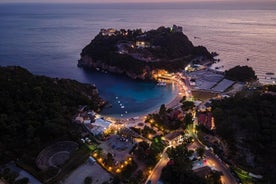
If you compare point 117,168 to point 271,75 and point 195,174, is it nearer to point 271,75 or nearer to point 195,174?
point 195,174

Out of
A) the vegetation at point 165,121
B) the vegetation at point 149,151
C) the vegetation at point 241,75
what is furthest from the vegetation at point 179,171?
the vegetation at point 241,75

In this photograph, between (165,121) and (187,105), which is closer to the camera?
(165,121)

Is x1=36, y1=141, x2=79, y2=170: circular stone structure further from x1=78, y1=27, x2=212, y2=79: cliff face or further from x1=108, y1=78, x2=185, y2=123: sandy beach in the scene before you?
x1=78, y1=27, x2=212, y2=79: cliff face

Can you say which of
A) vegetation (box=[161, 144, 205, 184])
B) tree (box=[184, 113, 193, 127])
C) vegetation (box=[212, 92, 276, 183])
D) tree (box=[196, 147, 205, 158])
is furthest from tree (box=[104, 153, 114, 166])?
vegetation (box=[212, 92, 276, 183])

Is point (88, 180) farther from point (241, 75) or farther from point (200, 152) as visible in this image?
point (241, 75)

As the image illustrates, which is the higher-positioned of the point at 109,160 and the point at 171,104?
the point at 171,104

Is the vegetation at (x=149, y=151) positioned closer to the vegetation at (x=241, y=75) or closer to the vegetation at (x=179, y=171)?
the vegetation at (x=179, y=171)

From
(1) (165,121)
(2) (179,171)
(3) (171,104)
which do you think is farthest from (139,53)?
(2) (179,171)
